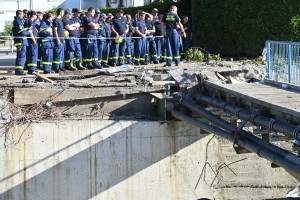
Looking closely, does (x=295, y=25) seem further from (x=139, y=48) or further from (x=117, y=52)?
(x=117, y=52)

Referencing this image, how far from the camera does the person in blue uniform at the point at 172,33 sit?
1589 cm

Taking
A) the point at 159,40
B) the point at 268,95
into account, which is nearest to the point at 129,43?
the point at 159,40

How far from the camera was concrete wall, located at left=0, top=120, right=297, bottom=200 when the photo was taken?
12531 mm

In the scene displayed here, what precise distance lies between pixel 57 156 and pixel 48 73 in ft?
11.0

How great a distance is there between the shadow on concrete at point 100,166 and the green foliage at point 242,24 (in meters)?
7.39

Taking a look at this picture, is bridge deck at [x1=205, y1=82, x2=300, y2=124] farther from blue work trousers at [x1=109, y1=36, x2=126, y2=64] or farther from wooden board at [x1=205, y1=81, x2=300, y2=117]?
blue work trousers at [x1=109, y1=36, x2=126, y2=64]

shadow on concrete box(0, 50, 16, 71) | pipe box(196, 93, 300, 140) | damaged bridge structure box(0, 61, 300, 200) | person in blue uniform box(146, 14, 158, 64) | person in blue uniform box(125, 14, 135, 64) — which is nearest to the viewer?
pipe box(196, 93, 300, 140)

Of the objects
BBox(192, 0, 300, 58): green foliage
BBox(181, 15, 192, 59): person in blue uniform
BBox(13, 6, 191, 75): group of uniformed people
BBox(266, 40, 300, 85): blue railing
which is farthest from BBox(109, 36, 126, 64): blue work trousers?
BBox(266, 40, 300, 85): blue railing

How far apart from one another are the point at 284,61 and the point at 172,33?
4529 millimetres

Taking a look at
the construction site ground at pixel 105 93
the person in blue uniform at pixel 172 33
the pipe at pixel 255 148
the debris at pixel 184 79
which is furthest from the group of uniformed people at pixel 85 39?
the pipe at pixel 255 148

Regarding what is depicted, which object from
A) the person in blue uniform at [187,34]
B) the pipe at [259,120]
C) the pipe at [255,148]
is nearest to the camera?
the pipe at [255,148]

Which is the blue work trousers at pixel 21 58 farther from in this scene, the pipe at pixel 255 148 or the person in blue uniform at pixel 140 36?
the pipe at pixel 255 148

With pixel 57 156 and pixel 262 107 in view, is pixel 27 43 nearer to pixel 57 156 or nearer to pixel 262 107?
pixel 57 156

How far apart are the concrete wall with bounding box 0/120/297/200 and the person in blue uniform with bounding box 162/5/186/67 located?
11.8 feet
